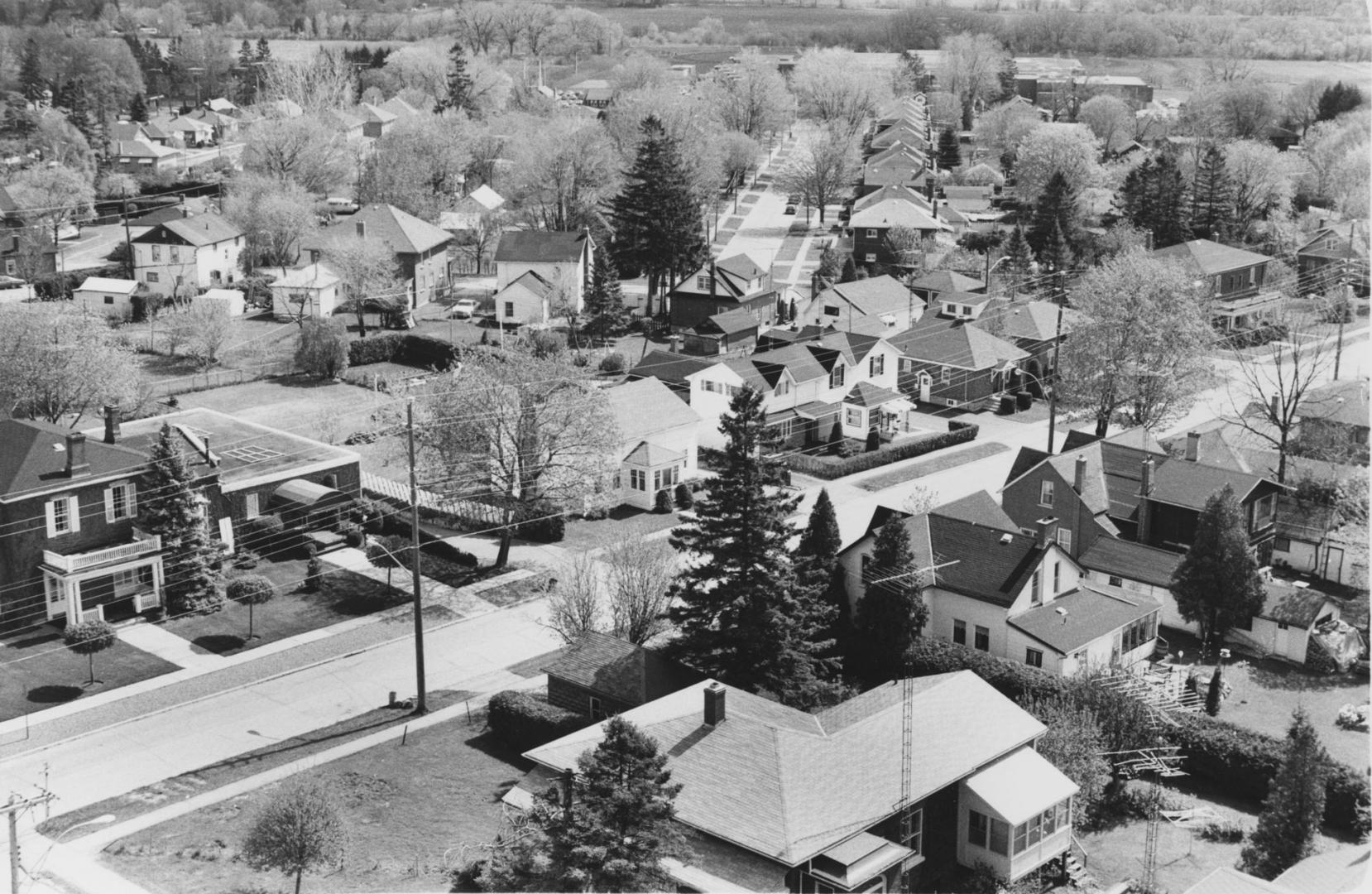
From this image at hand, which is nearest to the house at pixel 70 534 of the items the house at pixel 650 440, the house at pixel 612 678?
the house at pixel 612 678

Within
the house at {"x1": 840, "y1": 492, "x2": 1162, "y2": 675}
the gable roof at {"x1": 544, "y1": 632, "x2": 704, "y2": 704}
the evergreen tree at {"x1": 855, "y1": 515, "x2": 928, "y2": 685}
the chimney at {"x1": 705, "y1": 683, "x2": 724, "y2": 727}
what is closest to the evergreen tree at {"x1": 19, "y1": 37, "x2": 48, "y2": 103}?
the gable roof at {"x1": 544, "y1": 632, "x2": 704, "y2": 704}

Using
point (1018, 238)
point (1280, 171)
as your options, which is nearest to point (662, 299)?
point (1018, 238)

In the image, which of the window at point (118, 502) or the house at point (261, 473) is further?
the house at point (261, 473)

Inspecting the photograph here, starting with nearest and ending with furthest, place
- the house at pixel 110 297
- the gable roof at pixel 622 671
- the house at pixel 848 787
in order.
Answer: the house at pixel 848 787 → the gable roof at pixel 622 671 → the house at pixel 110 297

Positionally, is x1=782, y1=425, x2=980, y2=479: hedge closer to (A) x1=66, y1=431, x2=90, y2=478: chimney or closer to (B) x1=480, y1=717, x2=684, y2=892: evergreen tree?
(A) x1=66, y1=431, x2=90, y2=478: chimney

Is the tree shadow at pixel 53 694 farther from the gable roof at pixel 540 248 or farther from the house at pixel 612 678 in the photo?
the gable roof at pixel 540 248

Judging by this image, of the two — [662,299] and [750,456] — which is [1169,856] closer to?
[750,456]
